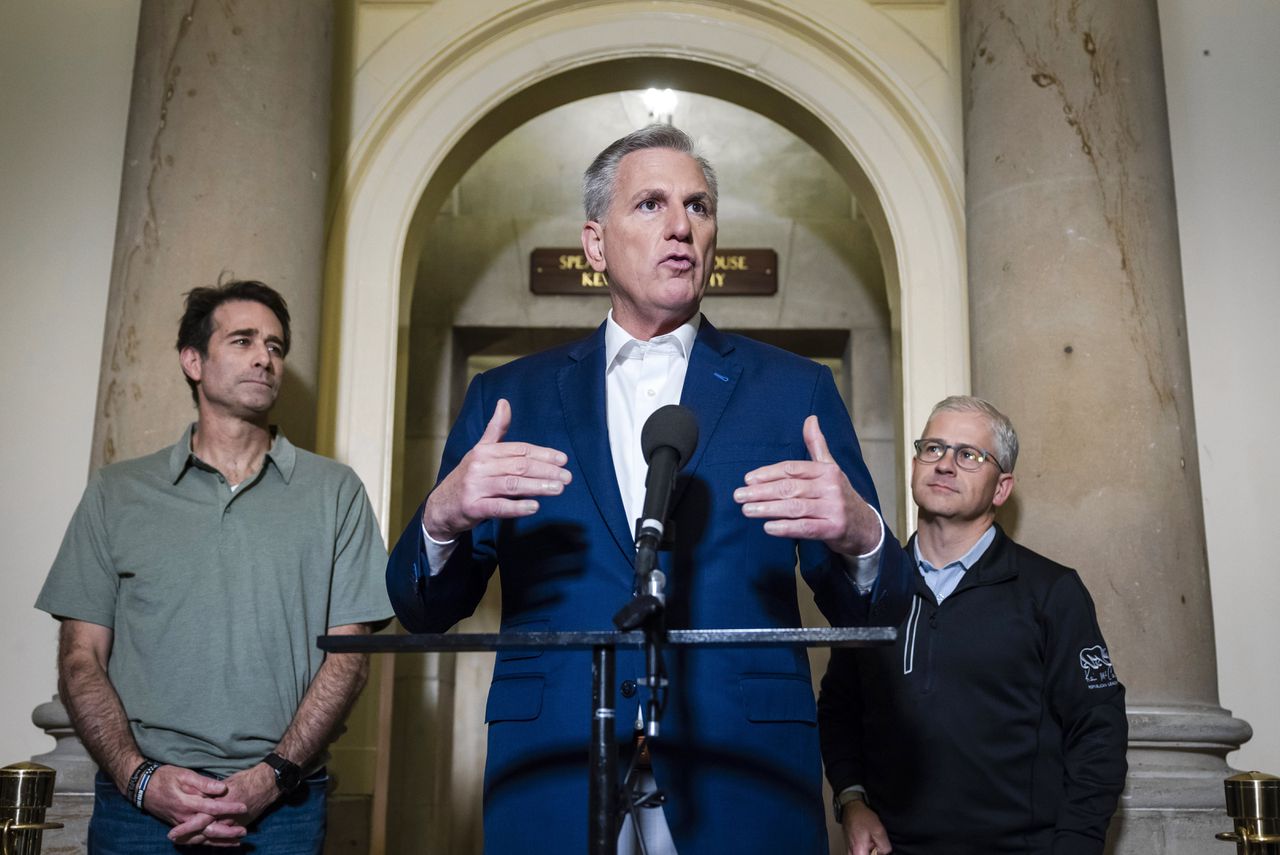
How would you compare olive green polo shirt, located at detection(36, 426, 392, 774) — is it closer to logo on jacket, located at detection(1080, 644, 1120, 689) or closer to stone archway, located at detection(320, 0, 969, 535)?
stone archway, located at detection(320, 0, 969, 535)

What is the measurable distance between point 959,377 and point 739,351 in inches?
99.6

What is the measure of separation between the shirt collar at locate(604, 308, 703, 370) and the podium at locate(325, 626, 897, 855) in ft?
2.65

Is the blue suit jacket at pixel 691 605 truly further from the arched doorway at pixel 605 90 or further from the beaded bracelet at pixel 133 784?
the arched doorway at pixel 605 90

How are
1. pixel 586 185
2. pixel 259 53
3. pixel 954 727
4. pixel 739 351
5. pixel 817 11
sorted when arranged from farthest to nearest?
1. pixel 817 11
2. pixel 259 53
3. pixel 954 727
4. pixel 586 185
5. pixel 739 351

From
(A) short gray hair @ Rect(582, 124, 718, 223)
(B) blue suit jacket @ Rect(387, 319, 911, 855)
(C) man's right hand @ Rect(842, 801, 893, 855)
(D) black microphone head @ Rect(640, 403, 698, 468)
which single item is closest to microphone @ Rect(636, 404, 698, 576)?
(D) black microphone head @ Rect(640, 403, 698, 468)

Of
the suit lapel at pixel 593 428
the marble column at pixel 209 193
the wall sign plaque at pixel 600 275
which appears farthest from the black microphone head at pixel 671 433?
the wall sign plaque at pixel 600 275

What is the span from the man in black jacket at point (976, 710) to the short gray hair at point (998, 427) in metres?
0.11

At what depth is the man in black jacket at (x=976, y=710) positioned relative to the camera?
108 inches

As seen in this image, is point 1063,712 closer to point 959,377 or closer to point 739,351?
point 739,351

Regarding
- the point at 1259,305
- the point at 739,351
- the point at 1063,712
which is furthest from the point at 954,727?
the point at 1259,305

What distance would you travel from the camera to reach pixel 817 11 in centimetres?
480

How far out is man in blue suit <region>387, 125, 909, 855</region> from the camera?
181 cm

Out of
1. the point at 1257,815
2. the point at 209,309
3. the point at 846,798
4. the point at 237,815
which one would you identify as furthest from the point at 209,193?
the point at 1257,815

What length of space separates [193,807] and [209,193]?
2111 mm
